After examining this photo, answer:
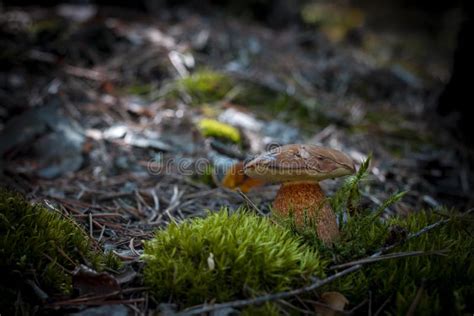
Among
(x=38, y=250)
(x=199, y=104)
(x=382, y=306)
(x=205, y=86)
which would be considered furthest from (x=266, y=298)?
(x=205, y=86)

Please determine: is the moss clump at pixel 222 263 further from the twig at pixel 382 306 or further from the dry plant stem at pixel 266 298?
the twig at pixel 382 306

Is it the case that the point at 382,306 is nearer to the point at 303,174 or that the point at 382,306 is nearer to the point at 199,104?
the point at 303,174

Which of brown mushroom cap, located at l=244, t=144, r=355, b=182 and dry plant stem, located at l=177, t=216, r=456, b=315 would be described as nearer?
dry plant stem, located at l=177, t=216, r=456, b=315

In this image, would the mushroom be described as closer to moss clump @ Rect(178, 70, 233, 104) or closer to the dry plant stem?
the dry plant stem

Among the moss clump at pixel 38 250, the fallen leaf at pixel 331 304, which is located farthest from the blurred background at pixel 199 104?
the fallen leaf at pixel 331 304

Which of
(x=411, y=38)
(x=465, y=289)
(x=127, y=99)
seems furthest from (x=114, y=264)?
(x=411, y=38)

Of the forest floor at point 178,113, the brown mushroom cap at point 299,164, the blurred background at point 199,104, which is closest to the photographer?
the brown mushroom cap at point 299,164

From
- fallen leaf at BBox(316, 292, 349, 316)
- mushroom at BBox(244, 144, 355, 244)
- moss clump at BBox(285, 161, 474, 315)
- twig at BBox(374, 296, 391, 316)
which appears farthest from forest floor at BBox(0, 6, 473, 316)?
twig at BBox(374, 296, 391, 316)
